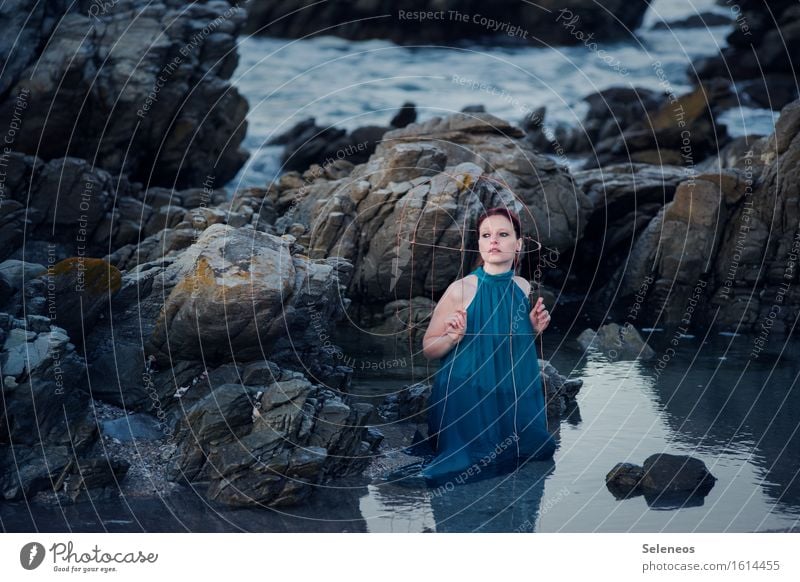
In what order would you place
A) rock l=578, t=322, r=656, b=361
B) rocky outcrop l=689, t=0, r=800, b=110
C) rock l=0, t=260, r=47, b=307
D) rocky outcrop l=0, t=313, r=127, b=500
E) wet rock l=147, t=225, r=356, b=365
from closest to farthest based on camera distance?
1. rocky outcrop l=0, t=313, r=127, b=500
2. wet rock l=147, t=225, r=356, b=365
3. rock l=0, t=260, r=47, b=307
4. rock l=578, t=322, r=656, b=361
5. rocky outcrop l=689, t=0, r=800, b=110

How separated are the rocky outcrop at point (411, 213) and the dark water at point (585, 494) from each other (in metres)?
3.41

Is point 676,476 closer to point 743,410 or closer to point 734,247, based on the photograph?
point 743,410

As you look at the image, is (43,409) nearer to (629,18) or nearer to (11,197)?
(11,197)

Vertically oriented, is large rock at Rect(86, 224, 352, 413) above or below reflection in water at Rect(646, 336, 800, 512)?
above

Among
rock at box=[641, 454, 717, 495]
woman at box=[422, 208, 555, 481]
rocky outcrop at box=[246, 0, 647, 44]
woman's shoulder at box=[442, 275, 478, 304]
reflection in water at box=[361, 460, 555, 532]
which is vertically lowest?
reflection in water at box=[361, 460, 555, 532]

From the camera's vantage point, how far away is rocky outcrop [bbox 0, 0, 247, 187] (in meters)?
16.1

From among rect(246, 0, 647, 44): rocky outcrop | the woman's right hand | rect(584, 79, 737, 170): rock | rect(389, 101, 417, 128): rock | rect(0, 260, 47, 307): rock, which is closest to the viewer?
the woman's right hand

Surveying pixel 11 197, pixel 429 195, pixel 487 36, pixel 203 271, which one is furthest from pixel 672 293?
pixel 487 36

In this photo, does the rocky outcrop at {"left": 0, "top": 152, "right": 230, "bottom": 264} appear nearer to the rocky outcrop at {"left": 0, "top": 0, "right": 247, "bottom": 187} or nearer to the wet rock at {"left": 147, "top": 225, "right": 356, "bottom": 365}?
the rocky outcrop at {"left": 0, "top": 0, "right": 247, "bottom": 187}

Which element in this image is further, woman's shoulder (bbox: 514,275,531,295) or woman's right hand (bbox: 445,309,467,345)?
woman's shoulder (bbox: 514,275,531,295)

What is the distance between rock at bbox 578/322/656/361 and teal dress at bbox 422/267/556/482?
150 inches

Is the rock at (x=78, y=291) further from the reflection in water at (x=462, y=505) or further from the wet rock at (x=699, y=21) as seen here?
the wet rock at (x=699, y=21)

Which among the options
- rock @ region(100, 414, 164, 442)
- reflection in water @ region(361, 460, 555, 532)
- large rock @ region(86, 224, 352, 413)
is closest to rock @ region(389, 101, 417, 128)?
large rock @ region(86, 224, 352, 413)

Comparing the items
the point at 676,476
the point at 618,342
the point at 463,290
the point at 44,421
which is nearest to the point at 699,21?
the point at 618,342
